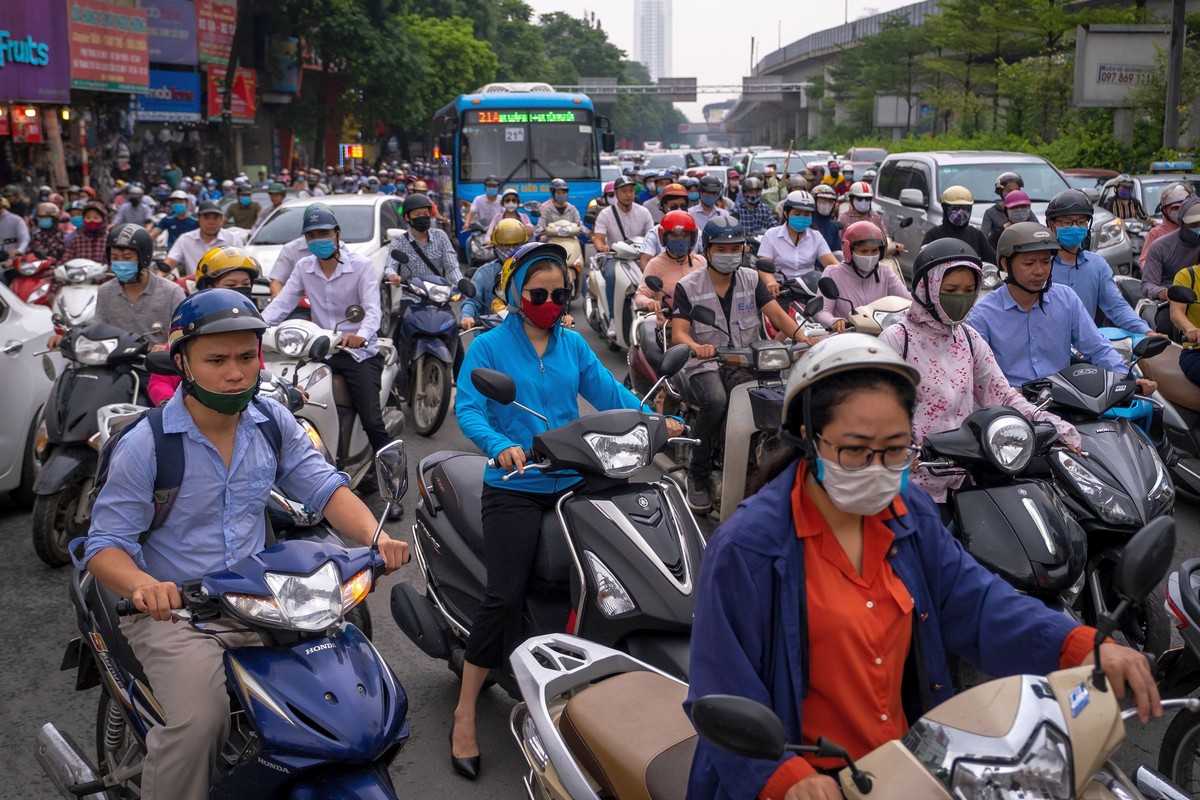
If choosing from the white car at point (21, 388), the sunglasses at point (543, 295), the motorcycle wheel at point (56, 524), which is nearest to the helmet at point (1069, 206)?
the sunglasses at point (543, 295)

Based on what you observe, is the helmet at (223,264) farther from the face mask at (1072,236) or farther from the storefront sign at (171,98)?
the storefront sign at (171,98)

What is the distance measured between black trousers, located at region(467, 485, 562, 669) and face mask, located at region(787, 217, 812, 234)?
6.31 meters

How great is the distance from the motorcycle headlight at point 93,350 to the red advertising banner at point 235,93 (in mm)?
36154

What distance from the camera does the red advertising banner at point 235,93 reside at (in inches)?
1607

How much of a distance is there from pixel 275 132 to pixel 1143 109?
33.8 meters

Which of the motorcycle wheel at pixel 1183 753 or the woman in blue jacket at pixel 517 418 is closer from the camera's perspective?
the motorcycle wheel at pixel 1183 753

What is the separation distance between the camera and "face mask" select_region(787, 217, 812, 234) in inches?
403

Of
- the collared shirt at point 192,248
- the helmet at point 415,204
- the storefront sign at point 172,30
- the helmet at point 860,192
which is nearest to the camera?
the helmet at point 415,204

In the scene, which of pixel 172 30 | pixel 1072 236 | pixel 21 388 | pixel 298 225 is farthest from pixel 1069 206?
pixel 172 30

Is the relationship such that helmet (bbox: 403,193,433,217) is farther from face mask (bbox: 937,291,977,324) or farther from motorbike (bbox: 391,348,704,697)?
face mask (bbox: 937,291,977,324)

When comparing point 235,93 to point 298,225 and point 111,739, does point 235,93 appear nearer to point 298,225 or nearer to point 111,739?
point 298,225

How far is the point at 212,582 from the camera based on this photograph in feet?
10.1

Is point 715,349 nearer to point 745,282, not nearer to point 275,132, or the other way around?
point 745,282

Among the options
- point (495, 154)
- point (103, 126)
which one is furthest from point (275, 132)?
point (495, 154)
